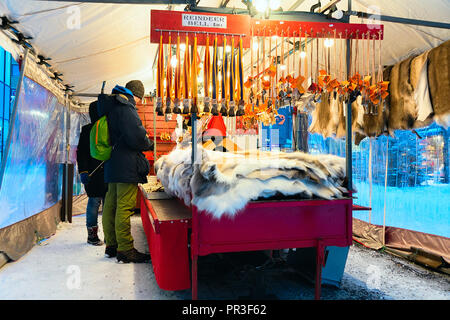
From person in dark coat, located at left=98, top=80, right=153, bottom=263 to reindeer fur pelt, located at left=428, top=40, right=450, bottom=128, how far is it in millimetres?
2715

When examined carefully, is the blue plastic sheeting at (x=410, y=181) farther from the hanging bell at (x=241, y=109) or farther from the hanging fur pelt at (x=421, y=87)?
the hanging bell at (x=241, y=109)

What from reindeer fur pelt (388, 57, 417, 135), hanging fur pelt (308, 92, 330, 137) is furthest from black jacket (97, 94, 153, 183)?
hanging fur pelt (308, 92, 330, 137)

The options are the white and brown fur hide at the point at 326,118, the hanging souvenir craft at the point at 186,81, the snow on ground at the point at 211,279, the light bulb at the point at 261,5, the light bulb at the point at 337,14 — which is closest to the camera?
the hanging souvenir craft at the point at 186,81

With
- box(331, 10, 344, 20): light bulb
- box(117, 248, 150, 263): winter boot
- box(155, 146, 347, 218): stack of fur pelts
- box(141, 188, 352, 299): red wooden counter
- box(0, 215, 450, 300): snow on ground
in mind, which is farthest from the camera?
box(117, 248, 150, 263): winter boot

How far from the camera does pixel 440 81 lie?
3.09 metres

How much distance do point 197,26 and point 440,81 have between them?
235cm

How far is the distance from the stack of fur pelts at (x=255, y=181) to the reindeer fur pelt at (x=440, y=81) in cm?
157

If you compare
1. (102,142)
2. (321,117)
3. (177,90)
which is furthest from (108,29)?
(321,117)

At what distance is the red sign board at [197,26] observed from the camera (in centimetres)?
221

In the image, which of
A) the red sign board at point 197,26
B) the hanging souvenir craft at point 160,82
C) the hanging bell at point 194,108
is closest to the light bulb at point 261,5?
the red sign board at point 197,26

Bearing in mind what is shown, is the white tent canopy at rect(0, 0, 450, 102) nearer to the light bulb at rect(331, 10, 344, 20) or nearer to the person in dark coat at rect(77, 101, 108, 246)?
the light bulb at rect(331, 10, 344, 20)

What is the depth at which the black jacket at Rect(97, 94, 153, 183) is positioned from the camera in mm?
2875

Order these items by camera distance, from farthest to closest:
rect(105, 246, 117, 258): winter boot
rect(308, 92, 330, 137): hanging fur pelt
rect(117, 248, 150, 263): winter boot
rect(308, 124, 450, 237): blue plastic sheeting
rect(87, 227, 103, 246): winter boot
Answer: rect(308, 92, 330, 137): hanging fur pelt → rect(87, 227, 103, 246): winter boot → rect(308, 124, 450, 237): blue plastic sheeting → rect(105, 246, 117, 258): winter boot → rect(117, 248, 150, 263): winter boot
